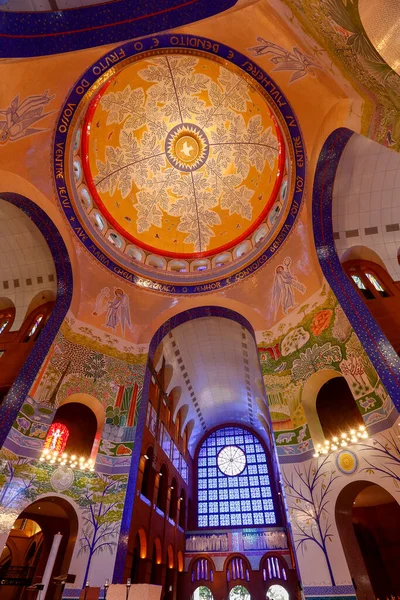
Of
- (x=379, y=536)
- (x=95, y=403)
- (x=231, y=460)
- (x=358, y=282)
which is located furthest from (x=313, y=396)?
(x=231, y=460)

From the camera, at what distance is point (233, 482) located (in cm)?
2259

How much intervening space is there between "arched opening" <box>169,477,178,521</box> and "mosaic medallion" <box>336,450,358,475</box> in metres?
12.0

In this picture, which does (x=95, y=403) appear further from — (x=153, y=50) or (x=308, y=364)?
(x=153, y=50)

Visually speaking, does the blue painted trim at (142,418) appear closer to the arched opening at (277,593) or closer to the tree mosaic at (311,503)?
the tree mosaic at (311,503)

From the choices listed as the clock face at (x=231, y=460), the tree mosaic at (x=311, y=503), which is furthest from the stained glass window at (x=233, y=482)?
the tree mosaic at (x=311, y=503)

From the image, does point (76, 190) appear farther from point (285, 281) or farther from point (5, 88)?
point (285, 281)

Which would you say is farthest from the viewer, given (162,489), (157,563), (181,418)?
(181,418)

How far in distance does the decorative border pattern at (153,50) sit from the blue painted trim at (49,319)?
0.83 m

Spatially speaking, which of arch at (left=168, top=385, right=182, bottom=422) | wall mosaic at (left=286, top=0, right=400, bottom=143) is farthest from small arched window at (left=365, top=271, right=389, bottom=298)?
arch at (left=168, top=385, right=182, bottom=422)

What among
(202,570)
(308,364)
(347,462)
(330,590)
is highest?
(308,364)

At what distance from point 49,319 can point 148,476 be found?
7803 millimetres

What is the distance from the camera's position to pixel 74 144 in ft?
35.3

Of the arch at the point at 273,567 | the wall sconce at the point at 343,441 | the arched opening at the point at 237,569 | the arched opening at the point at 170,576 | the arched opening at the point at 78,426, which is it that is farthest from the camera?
the arched opening at the point at 237,569

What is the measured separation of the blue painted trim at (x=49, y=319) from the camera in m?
8.82
